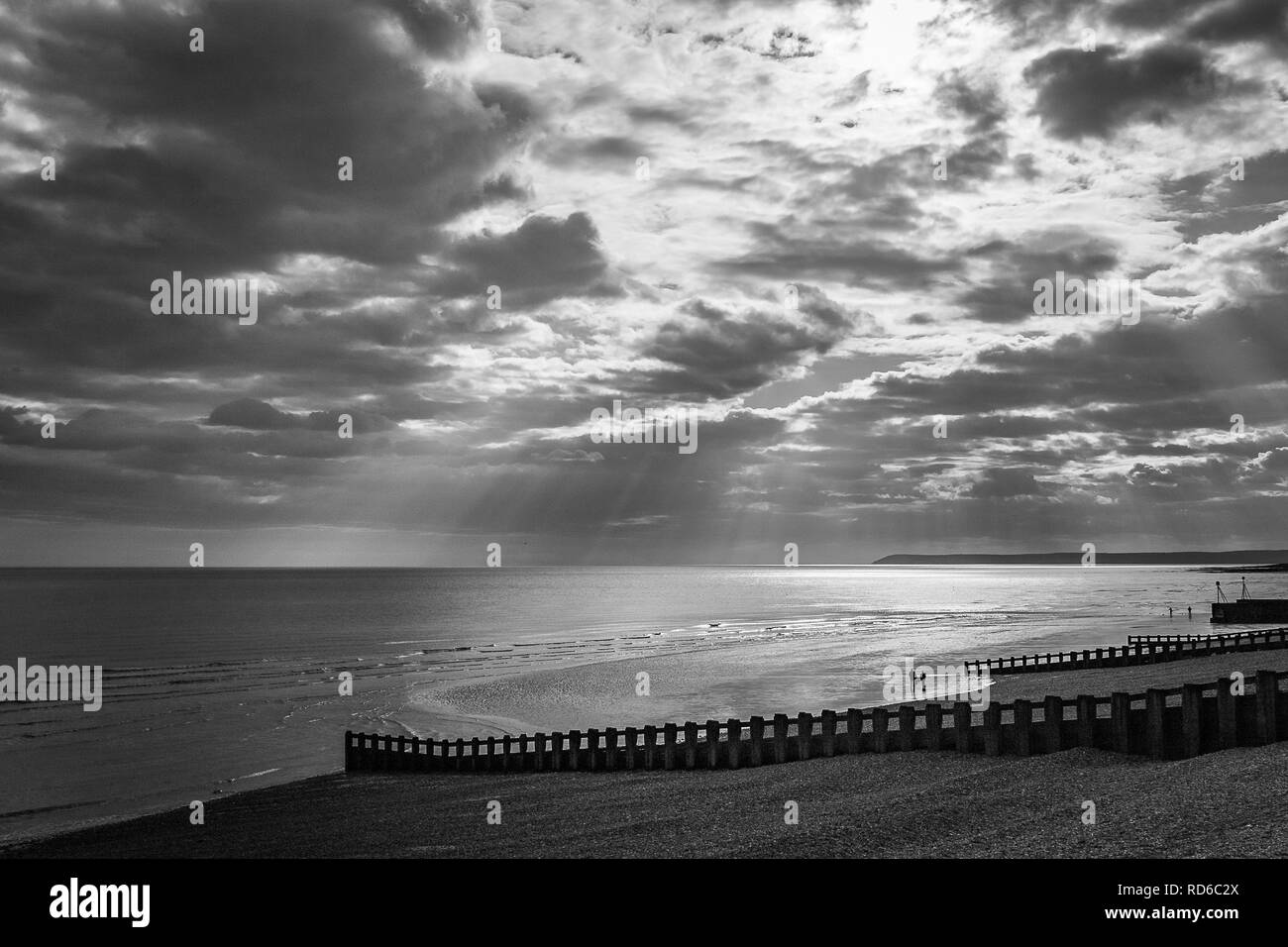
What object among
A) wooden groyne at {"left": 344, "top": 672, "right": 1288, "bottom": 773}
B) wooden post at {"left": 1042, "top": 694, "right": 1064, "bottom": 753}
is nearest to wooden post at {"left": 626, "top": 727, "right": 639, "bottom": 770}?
wooden groyne at {"left": 344, "top": 672, "right": 1288, "bottom": 773}

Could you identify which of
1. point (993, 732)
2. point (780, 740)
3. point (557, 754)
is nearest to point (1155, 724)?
point (993, 732)

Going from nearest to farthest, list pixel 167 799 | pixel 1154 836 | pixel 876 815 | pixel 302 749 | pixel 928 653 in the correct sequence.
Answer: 1. pixel 1154 836
2. pixel 876 815
3. pixel 167 799
4. pixel 302 749
5. pixel 928 653

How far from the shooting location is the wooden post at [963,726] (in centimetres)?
1634

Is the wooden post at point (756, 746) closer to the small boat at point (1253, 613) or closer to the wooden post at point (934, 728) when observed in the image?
the wooden post at point (934, 728)

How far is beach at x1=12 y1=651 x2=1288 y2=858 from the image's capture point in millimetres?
10656

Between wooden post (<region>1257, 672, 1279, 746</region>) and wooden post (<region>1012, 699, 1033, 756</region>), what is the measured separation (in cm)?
A: 304

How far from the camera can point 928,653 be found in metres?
65.9

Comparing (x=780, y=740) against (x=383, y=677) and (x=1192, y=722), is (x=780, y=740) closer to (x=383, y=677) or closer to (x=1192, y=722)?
(x=1192, y=722)

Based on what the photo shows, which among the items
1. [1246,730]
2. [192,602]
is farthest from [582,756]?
[192,602]

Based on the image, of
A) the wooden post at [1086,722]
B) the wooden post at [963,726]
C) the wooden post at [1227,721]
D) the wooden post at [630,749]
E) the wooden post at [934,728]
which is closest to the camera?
the wooden post at [1227,721]

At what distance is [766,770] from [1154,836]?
8811 mm

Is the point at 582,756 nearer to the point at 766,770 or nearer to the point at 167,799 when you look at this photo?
the point at 766,770

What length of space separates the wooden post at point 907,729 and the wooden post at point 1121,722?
11.4ft

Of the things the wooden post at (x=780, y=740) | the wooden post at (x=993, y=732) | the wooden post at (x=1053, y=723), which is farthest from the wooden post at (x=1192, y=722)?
the wooden post at (x=780, y=740)
